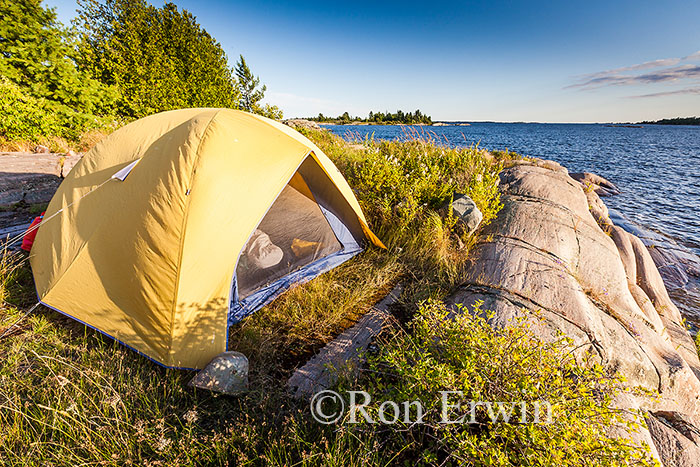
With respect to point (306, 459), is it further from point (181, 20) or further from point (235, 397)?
point (181, 20)

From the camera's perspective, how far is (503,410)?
148cm

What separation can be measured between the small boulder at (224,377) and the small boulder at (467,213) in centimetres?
380

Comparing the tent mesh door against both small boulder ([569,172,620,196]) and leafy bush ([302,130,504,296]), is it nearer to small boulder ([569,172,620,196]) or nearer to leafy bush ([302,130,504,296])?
leafy bush ([302,130,504,296])

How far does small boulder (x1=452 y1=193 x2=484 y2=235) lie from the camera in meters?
4.41

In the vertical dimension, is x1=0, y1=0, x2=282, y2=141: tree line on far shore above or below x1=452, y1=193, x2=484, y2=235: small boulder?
above

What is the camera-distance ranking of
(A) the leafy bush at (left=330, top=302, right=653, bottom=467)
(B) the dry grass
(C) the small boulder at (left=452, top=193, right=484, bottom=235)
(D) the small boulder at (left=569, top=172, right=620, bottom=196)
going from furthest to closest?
(D) the small boulder at (left=569, top=172, right=620, bottom=196) < (C) the small boulder at (left=452, top=193, right=484, bottom=235) < (B) the dry grass < (A) the leafy bush at (left=330, top=302, right=653, bottom=467)

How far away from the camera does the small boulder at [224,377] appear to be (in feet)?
7.27

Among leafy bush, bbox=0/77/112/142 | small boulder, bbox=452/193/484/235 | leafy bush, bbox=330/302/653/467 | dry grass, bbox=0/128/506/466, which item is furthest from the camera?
leafy bush, bbox=0/77/112/142

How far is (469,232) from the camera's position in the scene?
441 cm

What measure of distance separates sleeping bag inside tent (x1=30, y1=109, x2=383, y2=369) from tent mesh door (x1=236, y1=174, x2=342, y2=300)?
0.10 feet

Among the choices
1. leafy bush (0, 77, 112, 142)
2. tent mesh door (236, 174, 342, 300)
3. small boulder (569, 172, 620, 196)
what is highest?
leafy bush (0, 77, 112, 142)

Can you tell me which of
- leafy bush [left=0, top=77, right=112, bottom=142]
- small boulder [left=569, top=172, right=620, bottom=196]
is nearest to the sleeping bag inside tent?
leafy bush [left=0, top=77, right=112, bottom=142]

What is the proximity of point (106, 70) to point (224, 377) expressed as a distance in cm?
1376

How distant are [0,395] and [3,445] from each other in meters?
0.60
